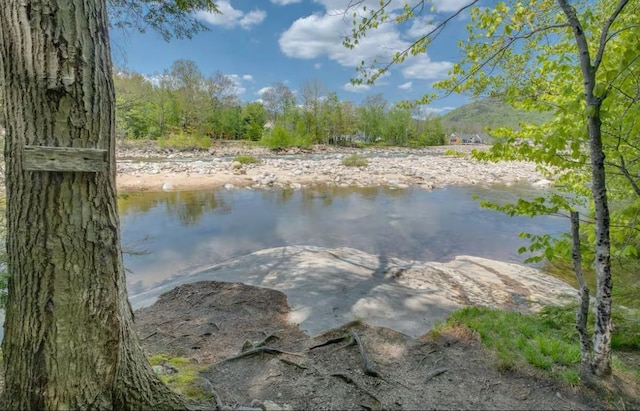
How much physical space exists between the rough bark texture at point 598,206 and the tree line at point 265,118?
1102 inches

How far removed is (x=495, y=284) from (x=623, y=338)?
9.45ft

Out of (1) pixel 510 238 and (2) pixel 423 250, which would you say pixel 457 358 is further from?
(1) pixel 510 238

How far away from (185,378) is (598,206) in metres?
3.37

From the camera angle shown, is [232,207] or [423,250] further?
[232,207]

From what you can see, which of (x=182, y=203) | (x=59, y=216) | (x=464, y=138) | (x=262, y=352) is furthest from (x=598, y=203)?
(x=464, y=138)

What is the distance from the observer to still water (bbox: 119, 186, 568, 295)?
898cm

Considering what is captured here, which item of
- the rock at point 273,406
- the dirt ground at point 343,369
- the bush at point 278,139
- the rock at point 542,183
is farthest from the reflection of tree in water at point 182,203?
the bush at point 278,139

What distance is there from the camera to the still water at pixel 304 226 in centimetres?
898

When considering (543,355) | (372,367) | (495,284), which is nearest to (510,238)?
(495,284)

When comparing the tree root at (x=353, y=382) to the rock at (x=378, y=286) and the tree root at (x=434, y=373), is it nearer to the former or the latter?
the tree root at (x=434, y=373)

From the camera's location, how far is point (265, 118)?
5466 cm

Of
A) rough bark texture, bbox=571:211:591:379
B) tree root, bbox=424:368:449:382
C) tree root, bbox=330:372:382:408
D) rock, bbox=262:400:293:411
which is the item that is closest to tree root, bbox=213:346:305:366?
tree root, bbox=330:372:382:408

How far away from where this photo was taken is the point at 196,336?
3.91 metres

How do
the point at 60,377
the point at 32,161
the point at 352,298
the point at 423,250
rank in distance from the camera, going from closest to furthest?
1. the point at 32,161
2. the point at 60,377
3. the point at 352,298
4. the point at 423,250
